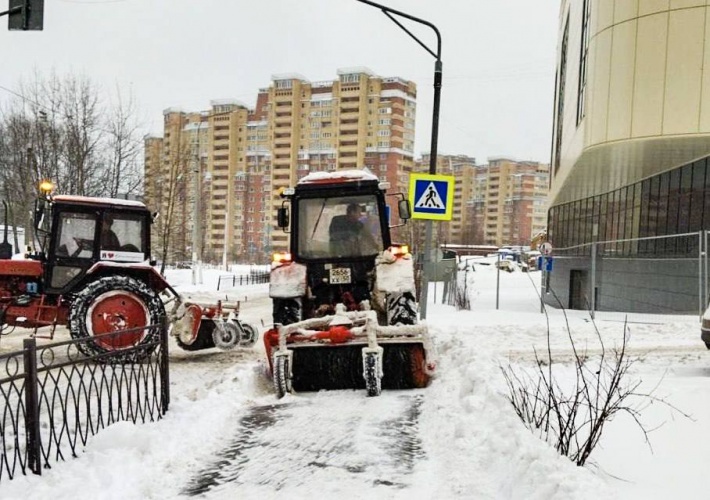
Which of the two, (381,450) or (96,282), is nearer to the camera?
(381,450)

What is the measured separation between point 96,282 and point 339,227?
3466 mm

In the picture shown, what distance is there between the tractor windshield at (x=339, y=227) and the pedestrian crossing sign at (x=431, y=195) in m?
3.14

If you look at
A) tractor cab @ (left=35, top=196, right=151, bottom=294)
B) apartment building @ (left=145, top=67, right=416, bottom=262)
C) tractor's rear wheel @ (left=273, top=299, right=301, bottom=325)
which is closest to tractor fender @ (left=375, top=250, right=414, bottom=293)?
tractor's rear wheel @ (left=273, top=299, right=301, bottom=325)

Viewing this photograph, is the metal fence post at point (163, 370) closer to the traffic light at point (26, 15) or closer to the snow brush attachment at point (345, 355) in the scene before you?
the snow brush attachment at point (345, 355)

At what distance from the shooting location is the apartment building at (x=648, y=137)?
45.5 ft

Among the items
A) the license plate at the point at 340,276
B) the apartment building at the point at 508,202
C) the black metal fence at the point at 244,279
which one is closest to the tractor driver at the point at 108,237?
the license plate at the point at 340,276

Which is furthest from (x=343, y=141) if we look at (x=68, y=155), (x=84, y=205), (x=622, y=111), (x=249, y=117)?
(x=84, y=205)

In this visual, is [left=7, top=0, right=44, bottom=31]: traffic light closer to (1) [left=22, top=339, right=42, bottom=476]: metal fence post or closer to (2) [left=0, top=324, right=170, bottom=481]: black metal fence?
(2) [left=0, top=324, right=170, bottom=481]: black metal fence

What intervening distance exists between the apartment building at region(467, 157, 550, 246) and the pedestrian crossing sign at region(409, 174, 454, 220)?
78260mm

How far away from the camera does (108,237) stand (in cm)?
891

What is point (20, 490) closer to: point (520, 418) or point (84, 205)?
point (520, 418)

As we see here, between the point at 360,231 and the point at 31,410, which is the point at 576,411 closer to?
the point at 31,410

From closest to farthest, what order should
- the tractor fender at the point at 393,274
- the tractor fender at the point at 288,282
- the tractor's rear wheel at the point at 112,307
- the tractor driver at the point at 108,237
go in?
1. the tractor fender at the point at 393,274
2. the tractor fender at the point at 288,282
3. the tractor's rear wheel at the point at 112,307
4. the tractor driver at the point at 108,237

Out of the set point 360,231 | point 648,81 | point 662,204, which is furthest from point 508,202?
point 360,231
